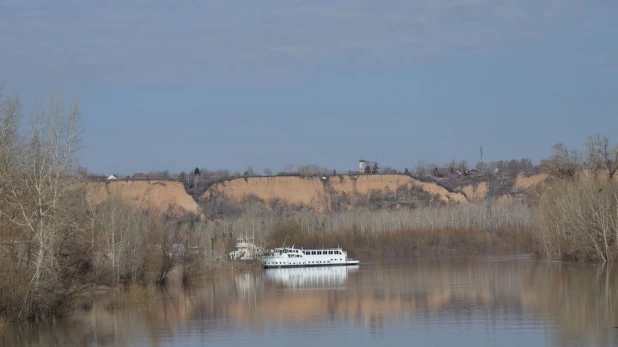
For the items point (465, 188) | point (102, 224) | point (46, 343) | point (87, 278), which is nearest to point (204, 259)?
point (102, 224)

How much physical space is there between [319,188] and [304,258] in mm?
58422

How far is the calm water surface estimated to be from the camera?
27656 mm

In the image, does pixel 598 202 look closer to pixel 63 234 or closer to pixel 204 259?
pixel 204 259

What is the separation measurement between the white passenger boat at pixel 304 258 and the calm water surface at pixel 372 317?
38.3 metres

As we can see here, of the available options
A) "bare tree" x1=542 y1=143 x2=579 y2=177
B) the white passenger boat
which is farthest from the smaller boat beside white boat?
"bare tree" x1=542 y1=143 x2=579 y2=177

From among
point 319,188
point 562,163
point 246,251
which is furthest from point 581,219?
point 319,188

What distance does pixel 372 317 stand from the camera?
34062 millimetres

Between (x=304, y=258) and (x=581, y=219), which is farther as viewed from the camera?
(x=304, y=258)

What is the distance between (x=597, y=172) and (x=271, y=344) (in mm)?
46991

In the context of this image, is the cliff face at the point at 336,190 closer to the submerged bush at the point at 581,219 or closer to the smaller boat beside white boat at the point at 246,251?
the smaller boat beside white boat at the point at 246,251

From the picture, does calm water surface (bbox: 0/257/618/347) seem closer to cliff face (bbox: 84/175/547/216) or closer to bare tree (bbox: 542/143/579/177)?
bare tree (bbox: 542/143/579/177)

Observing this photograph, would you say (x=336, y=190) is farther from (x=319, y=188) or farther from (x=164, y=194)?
(x=164, y=194)

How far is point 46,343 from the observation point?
29.3 meters

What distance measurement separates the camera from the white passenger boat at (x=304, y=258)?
92000 millimetres
